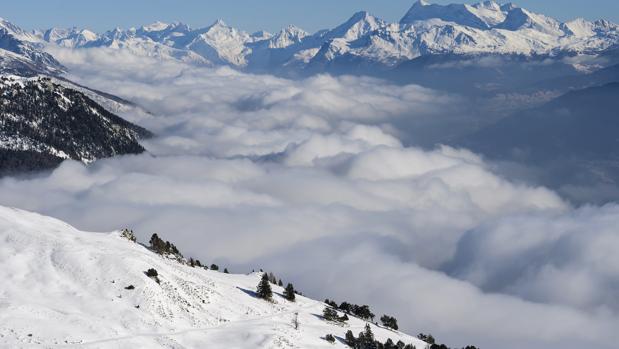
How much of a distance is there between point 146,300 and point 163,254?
58.0m

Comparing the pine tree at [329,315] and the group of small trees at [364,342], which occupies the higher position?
the pine tree at [329,315]

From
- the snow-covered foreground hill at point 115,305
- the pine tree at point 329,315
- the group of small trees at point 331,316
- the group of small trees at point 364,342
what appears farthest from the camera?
the group of small trees at point 331,316

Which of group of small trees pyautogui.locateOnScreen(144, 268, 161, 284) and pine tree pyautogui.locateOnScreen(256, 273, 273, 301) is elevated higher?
pine tree pyautogui.locateOnScreen(256, 273, 273, 301)

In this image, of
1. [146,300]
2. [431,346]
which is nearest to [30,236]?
[146,300]

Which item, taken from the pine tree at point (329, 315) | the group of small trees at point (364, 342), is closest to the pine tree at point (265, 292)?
Answer: the pine tree at point (329, 315)

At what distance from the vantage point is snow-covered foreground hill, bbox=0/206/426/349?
112938 mm

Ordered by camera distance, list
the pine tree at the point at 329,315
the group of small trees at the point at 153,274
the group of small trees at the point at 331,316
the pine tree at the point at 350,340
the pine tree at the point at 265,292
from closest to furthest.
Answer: the group of small trees at the point at 153,274
the pine tree at the point at 350,340
the pine tree at the point at 329,315
the group of small trees at the point at 331,316
the pine tree at the point at 265,292

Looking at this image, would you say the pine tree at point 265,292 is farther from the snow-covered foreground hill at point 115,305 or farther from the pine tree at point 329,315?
the pine tree at point 329,315

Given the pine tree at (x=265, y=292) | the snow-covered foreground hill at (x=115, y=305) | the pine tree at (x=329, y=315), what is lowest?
the snow-covered foreground hill at (x=115, y=305)

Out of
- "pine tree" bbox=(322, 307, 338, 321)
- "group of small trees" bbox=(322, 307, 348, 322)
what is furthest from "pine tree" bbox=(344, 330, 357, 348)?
"group of small trees" bbox=(322, 307, 348, 322)

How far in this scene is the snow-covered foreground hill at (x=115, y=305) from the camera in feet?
371

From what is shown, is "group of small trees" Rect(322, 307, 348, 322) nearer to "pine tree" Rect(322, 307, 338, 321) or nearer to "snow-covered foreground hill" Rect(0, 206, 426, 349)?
"pine tree" Rect(322, 307, 338, 321)

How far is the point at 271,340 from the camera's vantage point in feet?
403

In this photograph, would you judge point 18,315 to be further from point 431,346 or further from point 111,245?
point 431,346
